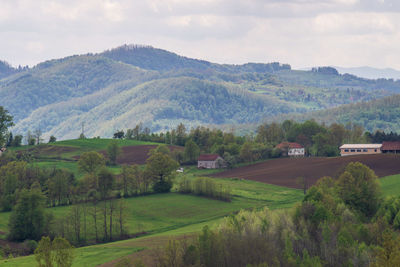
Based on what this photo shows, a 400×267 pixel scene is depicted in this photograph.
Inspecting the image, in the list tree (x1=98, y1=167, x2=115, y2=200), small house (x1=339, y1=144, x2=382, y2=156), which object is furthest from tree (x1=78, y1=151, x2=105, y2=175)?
small house (x1=339, y1=144, x2=382, y2=156)

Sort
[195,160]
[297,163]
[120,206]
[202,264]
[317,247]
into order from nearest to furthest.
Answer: [202,264]
[317,247]
[120,206]
[297,163]
[195,160]

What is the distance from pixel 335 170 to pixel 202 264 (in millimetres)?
78429

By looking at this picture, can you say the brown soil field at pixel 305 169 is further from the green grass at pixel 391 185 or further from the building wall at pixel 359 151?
the building wall at pixel 359 151

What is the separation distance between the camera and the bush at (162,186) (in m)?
120

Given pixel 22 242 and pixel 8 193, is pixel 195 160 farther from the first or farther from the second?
pixel 22 242

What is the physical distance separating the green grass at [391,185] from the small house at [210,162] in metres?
55.5

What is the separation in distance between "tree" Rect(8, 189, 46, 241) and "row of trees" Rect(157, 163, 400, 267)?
30.6 meters

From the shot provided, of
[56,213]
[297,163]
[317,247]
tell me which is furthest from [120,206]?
[297,163]

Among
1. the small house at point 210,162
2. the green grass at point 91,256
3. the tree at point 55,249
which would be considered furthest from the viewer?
the small house at point 210,162

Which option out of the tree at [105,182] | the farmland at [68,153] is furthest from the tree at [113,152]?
the tree at [105,182]

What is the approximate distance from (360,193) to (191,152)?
85.1 m

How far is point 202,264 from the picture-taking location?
58469 millimetres

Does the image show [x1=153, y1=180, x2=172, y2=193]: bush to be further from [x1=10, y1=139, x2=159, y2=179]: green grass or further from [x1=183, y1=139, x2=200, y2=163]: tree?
[x1=183, y1=139, x2=200, y2=163]: tree

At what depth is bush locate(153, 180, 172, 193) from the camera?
120m
